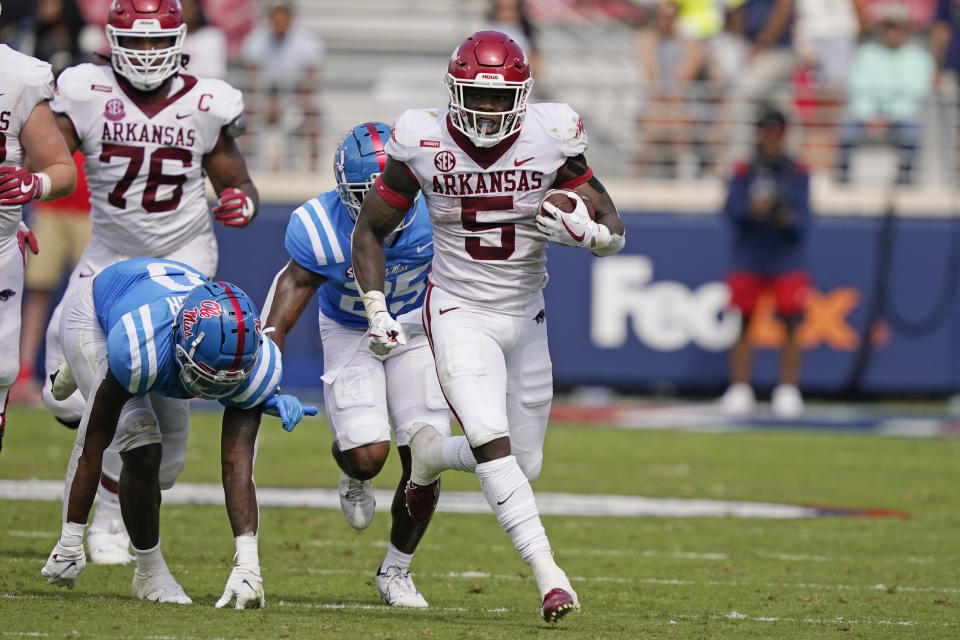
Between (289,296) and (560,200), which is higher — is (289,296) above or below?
below

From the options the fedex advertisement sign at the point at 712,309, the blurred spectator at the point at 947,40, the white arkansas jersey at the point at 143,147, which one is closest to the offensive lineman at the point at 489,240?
the white arkansas jersey at the point at 143,147

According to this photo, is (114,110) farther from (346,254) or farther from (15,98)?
(346,254)

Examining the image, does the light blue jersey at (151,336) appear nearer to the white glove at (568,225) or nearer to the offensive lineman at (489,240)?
the offensive lineman at (489,240)

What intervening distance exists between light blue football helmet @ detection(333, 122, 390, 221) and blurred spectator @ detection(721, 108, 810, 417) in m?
6.22

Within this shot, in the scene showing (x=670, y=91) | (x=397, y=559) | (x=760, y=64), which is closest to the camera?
(x=397, y=559)

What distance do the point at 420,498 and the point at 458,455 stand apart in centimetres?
37

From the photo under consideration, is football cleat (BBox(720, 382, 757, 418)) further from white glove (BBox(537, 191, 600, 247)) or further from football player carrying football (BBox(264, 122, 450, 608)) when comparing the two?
white glove (BBox(537, 191, 600, 247))

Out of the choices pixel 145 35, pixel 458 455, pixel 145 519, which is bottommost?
pixel 145 519

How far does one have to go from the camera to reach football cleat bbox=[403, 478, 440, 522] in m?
5.44

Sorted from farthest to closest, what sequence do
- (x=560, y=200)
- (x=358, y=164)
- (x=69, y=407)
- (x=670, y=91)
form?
1. (x=670, y=91)
2. (x=69, y=407)
3. (x=358, y=164)
4. (x=560, y=200)

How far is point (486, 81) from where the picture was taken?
16.5 ft

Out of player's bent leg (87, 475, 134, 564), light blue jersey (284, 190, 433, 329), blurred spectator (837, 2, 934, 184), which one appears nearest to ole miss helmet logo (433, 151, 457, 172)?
light blue jersey (284, 190, 433, 329)

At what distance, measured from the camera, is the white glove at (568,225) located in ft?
16.0

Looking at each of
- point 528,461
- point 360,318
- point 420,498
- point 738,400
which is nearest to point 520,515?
point 528,461
